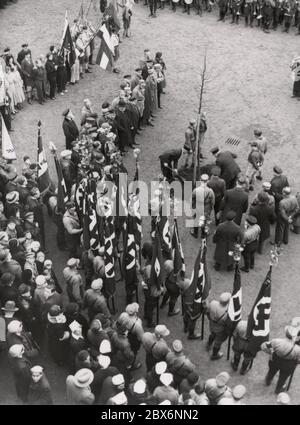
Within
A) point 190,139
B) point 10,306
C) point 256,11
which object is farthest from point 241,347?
point 256,11

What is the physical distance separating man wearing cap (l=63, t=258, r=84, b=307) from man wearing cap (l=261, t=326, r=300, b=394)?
12.6 feet

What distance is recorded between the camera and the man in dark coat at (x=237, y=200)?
15805mm

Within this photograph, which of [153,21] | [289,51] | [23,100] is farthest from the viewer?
[153,21]

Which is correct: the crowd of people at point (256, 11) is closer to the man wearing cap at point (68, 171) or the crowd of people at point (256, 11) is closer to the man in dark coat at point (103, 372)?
the man wearing cap at point (68, 171)

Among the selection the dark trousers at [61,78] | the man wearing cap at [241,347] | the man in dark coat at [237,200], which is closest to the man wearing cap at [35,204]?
the man in dark coat at [237,200]

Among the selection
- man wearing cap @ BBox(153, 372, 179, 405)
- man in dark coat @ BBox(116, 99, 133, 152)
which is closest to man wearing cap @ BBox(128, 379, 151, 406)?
man wearing cap @ BBox(153, 372, 179, 405)

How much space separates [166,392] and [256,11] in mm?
20064

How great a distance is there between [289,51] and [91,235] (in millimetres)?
14484

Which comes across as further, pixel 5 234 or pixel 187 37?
pixel 187 37

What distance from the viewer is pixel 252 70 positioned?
24.0m

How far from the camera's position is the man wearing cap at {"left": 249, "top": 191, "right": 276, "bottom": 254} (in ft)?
50.5
